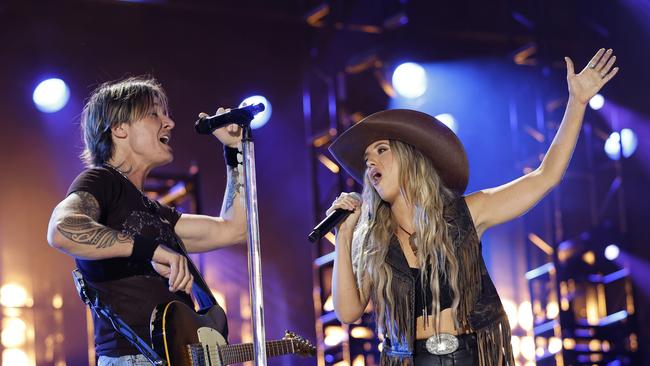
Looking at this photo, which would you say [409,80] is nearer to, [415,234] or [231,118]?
[415,234]

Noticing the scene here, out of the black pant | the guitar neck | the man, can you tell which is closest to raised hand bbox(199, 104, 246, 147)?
the man

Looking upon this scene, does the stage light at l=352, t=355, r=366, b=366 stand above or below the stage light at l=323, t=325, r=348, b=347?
below

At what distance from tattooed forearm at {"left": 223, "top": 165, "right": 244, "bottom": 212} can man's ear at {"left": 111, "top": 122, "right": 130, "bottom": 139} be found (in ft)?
1.60

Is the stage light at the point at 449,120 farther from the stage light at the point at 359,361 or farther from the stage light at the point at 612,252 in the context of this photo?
the stage light at the point at 359,361

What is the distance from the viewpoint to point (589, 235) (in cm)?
836

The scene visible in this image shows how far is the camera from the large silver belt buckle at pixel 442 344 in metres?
3.00

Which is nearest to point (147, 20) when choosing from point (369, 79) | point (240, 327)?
point (369, 79)

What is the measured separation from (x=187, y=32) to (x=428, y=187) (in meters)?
4.98

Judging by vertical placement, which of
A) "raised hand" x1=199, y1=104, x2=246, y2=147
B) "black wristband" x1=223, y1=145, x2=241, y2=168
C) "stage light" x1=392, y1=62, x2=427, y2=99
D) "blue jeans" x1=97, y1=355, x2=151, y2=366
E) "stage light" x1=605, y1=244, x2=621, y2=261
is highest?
"stage light" x1=392, y1=62, x2=427, y2=99

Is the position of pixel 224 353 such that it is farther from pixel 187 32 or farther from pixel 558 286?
pixel 558 286

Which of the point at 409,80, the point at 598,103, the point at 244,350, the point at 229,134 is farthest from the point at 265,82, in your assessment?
the point at 244,350

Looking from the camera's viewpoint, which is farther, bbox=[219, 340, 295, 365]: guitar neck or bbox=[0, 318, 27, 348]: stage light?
bbox=[0, 318, 27, 348]: stage light

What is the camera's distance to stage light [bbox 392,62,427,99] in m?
8.26

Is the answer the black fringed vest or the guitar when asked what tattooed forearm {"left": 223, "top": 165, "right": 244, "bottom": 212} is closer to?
the guitar
